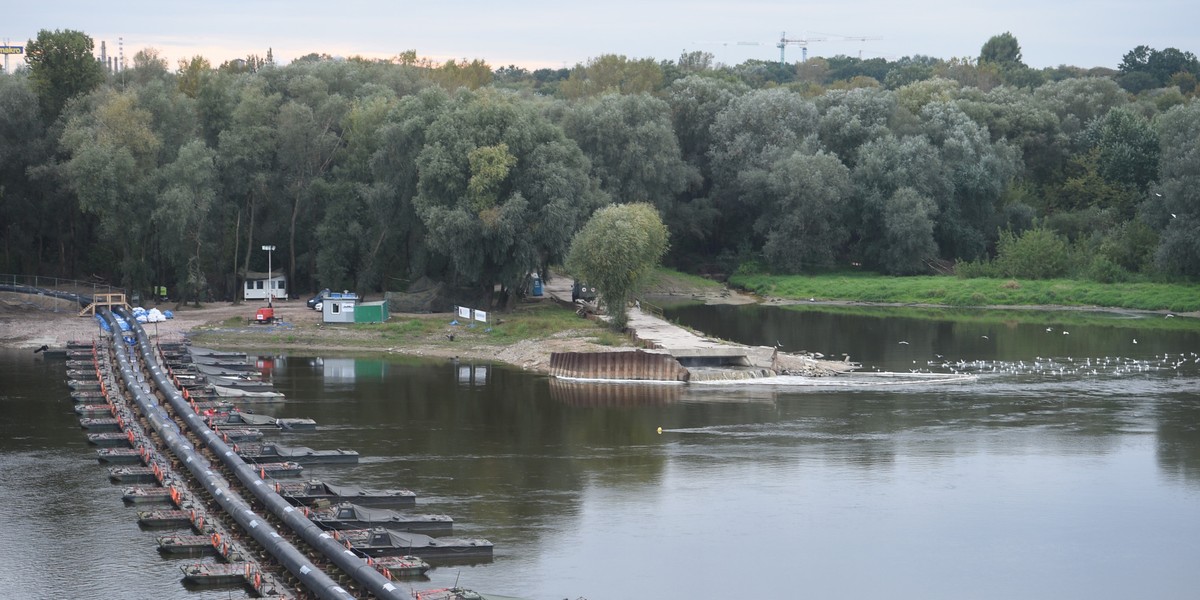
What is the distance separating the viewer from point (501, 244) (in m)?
81.3

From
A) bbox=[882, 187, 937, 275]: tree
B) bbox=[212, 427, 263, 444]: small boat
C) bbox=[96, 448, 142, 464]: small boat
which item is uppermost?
bbox=[882, 187, 937, 275]: tree

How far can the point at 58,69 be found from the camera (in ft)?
303

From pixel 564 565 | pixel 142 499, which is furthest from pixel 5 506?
pixel 564 565

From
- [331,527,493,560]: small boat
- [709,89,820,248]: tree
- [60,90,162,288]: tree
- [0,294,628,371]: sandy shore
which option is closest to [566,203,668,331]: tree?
[0,294,628,371]: sandy shore

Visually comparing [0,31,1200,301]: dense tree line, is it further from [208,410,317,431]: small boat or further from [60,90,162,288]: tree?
[208,410,317,431]: small boat

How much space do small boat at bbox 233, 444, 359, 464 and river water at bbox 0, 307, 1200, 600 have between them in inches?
33.5

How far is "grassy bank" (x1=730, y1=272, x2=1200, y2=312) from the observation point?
9912cm

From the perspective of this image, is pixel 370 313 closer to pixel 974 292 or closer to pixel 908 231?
pixel 908 231

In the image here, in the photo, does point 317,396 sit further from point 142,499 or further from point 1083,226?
point 1083,226

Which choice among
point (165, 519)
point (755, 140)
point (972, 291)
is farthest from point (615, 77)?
point (165, 519)

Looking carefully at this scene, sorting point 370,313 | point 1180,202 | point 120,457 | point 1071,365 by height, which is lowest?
point 120,457

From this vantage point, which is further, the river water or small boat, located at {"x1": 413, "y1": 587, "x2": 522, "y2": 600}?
the river water

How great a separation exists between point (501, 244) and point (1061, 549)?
48.7m

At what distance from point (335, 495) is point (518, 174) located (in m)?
45.5
